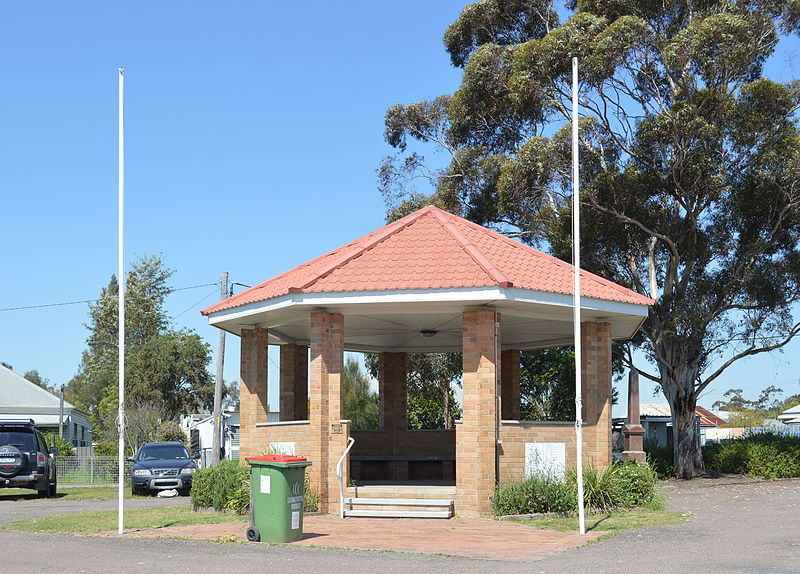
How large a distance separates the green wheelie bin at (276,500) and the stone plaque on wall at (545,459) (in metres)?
5.20

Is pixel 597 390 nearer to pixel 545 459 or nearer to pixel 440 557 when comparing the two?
pixel 545 459


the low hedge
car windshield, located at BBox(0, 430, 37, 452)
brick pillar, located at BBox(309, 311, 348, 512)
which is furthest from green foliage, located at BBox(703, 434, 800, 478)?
car windshield, located at BBox(0, 430, 37, 452)

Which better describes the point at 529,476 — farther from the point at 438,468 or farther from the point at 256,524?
the point at 438,468

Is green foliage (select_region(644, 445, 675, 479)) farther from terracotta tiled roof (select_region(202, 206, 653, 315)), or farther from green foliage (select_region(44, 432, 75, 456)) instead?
green foliage (select_region(44, 432, 75, 456))

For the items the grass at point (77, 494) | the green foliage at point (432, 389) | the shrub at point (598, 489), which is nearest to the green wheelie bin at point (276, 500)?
the shrub at point (598, 489)

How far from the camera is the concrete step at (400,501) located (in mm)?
16641

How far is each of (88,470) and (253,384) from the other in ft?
58.0

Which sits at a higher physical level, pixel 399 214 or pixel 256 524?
pixel 399 214

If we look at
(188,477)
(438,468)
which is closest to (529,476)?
(438,468)

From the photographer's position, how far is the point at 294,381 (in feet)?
75.4

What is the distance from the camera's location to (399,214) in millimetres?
36000

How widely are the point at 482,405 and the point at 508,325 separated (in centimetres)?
385

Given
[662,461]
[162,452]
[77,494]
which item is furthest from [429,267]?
[662,461]

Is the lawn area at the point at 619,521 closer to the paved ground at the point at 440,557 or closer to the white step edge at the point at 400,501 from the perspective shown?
the paved ground at the point at 440,557
